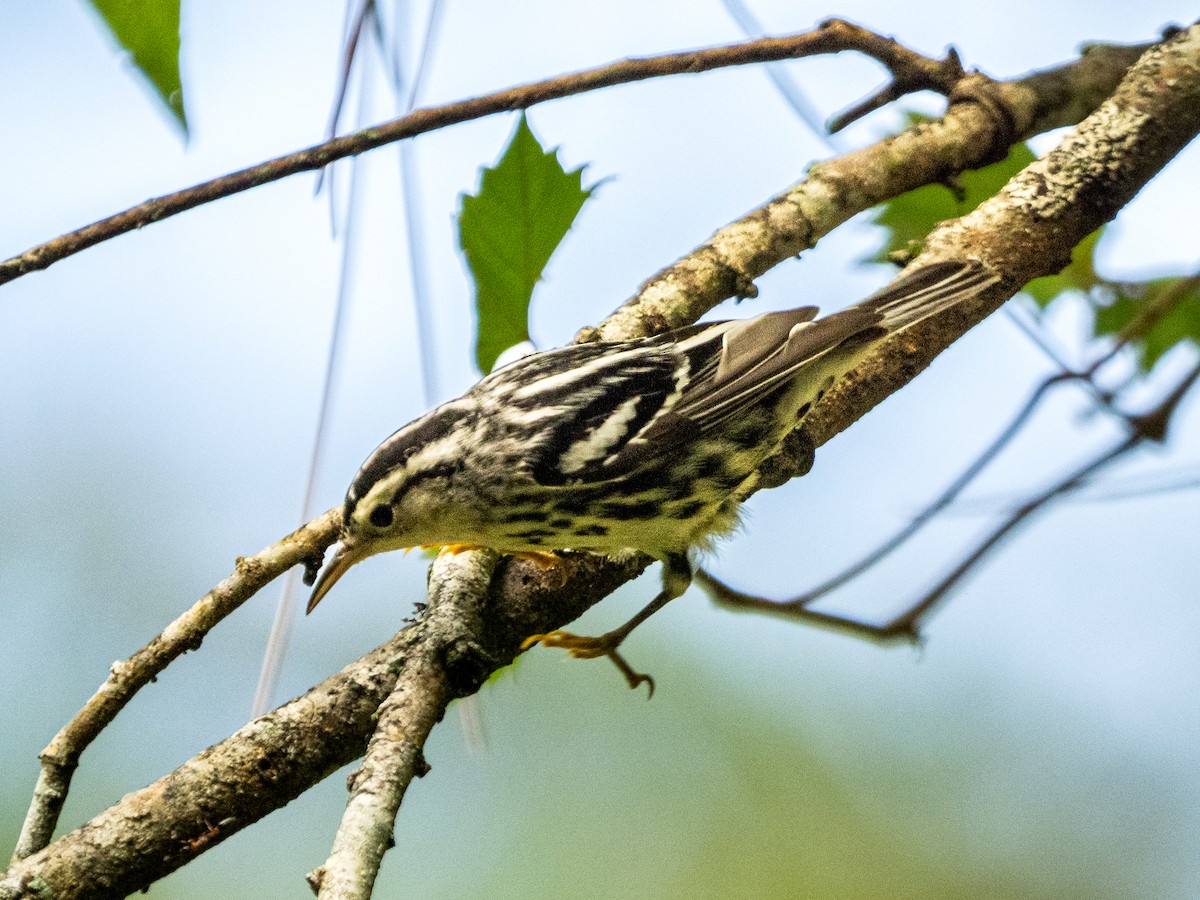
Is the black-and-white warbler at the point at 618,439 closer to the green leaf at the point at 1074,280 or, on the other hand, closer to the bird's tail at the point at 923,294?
the bird's tail at the point at 923,294

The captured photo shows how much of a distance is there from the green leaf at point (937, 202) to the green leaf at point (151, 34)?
1954mm

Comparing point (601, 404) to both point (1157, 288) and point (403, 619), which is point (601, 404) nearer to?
point (403, 619)

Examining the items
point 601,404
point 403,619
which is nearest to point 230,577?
point 403,619

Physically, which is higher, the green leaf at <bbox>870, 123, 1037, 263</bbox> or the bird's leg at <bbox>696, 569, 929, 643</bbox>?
the green leaf at <bbox>870, 123, 1037, 263</bbox>

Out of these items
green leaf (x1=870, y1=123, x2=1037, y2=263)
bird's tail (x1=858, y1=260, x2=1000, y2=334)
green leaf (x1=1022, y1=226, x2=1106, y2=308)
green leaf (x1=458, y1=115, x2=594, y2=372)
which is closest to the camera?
green leaf (x1=458, y1=115, x2=594, y2=372)

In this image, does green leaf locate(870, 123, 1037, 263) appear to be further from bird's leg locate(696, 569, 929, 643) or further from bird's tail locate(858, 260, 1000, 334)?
bird's leg locate(696, 569, 929, 643)

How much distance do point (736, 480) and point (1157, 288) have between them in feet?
3.86

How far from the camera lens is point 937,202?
121 inches

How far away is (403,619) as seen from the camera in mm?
2127

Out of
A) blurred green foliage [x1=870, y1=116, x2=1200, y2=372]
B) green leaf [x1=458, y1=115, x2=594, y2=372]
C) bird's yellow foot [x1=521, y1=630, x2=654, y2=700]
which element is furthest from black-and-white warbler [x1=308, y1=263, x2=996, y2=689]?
blurred green foliage [x1=870, y1=116, x2=1200, y2=372]

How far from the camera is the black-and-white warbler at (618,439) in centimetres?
228

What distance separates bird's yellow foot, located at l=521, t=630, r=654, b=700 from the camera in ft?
8.48

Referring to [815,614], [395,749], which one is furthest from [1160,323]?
[395,749]

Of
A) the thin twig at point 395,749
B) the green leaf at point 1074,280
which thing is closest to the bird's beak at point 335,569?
the thin twig at point 395,749
